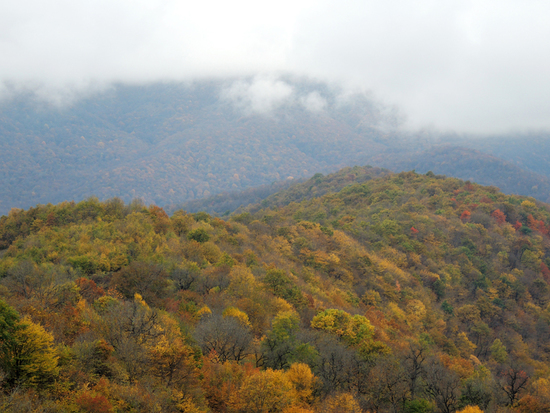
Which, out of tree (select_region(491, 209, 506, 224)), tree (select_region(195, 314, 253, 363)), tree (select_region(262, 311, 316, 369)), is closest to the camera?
tree (select_region(195, 314, 253, 363))

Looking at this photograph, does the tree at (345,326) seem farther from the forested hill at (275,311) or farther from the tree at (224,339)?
the tree at (224,339)

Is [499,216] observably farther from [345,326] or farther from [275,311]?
[275,311]

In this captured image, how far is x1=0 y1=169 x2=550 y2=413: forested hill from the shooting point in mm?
20750

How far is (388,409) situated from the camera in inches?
1043

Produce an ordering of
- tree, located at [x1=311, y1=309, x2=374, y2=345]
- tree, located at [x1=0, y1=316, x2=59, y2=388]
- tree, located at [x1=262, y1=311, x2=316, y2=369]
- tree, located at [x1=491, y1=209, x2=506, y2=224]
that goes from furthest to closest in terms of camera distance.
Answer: tree, located at [x1=491, y1=209, x2=506, y2=224]
tree, located at [x1=311, y1=309, x2=374, y2=345]
tree, located at [x1=262, y1=311, x2=316, y2=369]
tree, located at [x1=0, y1=316, x2=59, y2=388]

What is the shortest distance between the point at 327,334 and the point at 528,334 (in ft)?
162

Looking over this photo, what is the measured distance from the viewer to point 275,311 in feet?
132

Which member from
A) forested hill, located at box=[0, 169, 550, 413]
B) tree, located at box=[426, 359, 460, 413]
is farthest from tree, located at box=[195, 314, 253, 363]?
tree, located at box=[426, 359, 460, 413]

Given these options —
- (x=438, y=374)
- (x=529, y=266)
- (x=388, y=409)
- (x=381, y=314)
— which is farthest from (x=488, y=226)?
(x=388, y=409)

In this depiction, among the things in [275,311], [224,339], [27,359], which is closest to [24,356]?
[27,359]

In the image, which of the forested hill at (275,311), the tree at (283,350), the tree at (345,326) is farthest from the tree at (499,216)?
the tree at (283,350)

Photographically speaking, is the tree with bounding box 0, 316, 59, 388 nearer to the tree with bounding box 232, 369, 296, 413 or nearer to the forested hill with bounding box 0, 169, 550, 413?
the forested hill with bounding box 0, 169, 550, 413

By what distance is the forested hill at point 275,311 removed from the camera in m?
20.8

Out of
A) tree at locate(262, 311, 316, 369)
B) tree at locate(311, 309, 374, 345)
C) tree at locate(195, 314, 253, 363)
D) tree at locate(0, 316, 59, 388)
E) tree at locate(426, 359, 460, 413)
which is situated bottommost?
tree at locate(426, 359, 460, 413)
